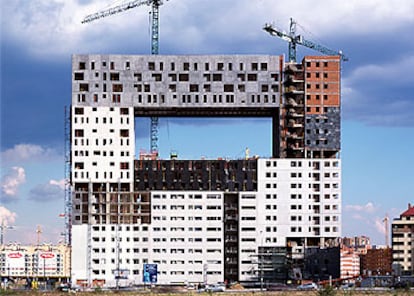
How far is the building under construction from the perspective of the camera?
194375 mm

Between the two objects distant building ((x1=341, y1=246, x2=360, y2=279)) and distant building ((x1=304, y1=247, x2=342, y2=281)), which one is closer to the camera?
distant building ((x1=341, y1=246, x2=360, y2=279))

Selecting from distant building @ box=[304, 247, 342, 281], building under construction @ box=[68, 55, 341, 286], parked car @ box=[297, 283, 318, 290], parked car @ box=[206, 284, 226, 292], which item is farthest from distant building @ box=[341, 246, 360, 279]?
parked car @ box=[206, 284, 226, 292]

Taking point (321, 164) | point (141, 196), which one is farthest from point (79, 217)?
point (321, 164)

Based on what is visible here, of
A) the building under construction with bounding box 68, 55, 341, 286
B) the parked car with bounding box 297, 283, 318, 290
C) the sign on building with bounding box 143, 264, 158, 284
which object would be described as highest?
the building under construction with bounding box 68, 55, 341, 286

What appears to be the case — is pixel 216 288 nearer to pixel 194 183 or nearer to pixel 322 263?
pixel 322 263

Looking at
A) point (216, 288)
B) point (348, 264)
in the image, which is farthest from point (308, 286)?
point (348, 264)

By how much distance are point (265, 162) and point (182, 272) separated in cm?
2546

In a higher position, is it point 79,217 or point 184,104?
point 184,104

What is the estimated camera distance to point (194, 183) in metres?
196

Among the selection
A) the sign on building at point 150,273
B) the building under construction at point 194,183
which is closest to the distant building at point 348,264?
the building under construction at point 194,183

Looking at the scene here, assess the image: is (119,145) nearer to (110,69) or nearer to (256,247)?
(110,69)

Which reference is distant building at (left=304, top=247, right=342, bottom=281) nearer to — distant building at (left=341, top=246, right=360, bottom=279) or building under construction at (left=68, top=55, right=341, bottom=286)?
distant building at (left=341, top=246, right=360, bottom=279)

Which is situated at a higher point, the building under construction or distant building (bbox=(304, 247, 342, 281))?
the building under construction

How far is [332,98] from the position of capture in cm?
19975
